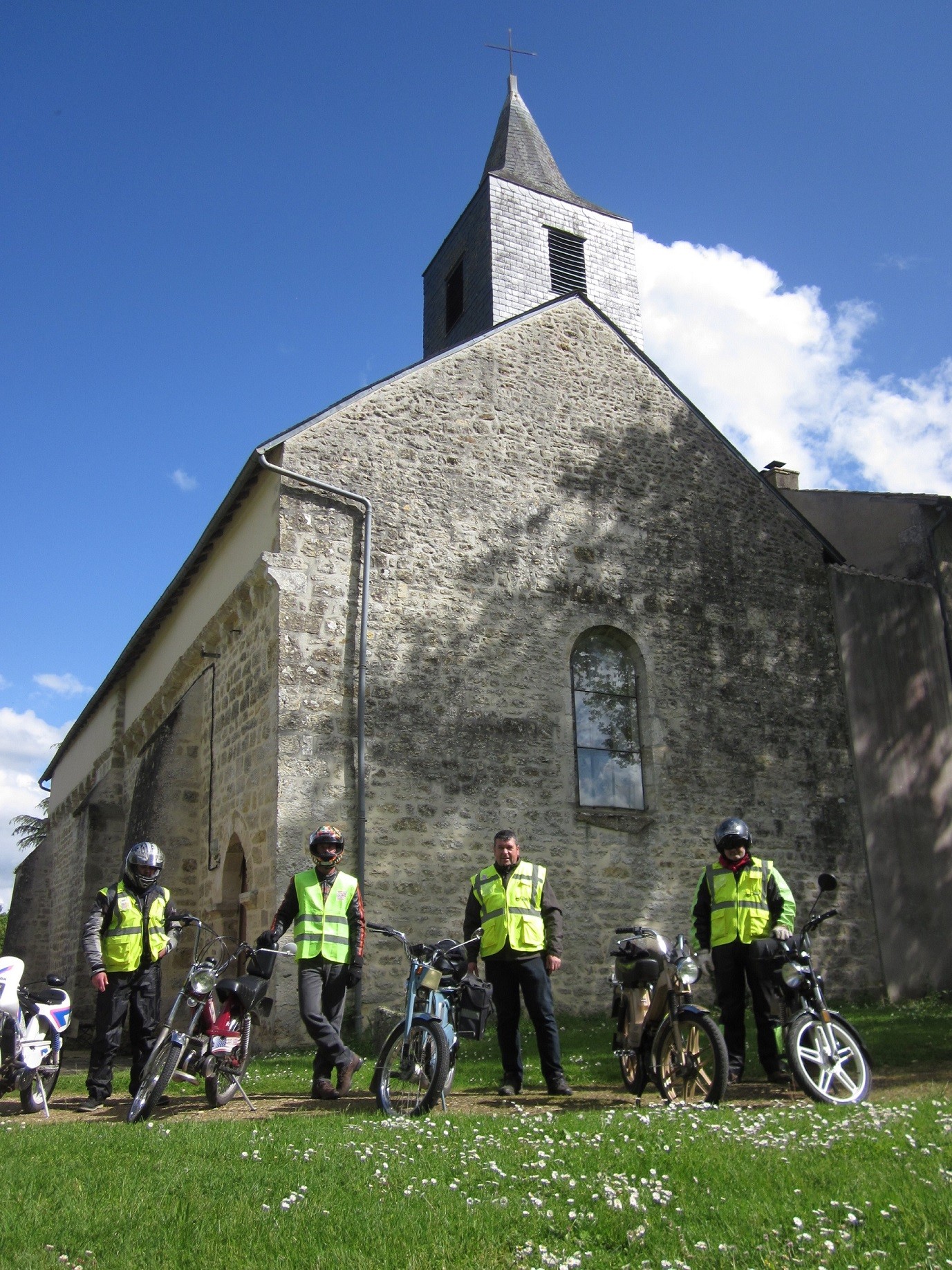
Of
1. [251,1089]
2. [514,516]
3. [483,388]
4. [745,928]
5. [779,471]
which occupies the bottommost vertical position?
[251,1089]

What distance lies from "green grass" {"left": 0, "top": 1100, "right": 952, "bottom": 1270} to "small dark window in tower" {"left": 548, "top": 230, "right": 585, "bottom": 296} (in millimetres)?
16205

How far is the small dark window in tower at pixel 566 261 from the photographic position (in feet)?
62.3

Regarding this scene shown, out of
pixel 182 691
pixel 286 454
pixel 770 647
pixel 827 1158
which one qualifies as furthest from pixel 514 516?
pixel 827 1158

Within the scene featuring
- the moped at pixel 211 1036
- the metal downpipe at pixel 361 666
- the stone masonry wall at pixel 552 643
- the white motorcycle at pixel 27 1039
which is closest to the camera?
the moped at pixel 211 1036

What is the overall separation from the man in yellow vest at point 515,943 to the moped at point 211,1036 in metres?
1.40

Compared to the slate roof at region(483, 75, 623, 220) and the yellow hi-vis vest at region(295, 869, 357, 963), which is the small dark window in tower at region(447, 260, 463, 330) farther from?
the yellow hi-vis vest at region(295, 869, 357, 963)

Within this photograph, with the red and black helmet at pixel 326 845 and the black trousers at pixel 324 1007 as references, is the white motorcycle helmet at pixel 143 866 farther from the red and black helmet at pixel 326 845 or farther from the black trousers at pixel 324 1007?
the black trousers at pixel 324 1007

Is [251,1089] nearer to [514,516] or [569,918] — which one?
[569,918]

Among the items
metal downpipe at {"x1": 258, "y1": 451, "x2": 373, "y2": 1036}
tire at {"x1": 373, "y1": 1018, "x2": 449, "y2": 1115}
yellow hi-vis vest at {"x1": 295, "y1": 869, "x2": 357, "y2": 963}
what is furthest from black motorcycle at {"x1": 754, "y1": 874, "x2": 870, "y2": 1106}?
metal downpipe at {"x1": 258, "y1": 451, "x2": 373, "y2": 1036}

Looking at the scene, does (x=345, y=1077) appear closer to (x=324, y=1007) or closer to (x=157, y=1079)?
(x=324, y=1007)

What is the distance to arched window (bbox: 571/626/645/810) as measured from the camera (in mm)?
13039

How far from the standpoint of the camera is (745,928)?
695 cm

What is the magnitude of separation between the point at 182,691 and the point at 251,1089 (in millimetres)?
9446

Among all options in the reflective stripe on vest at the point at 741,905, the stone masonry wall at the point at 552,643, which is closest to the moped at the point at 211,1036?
the reflective stripe on vest at the point at 741,905
